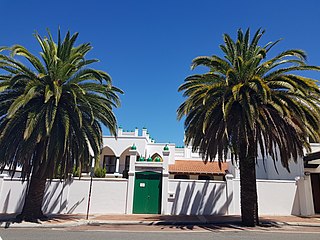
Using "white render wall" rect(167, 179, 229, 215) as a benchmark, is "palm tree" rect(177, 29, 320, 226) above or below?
above

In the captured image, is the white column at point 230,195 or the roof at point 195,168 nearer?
the white column at point 230,195

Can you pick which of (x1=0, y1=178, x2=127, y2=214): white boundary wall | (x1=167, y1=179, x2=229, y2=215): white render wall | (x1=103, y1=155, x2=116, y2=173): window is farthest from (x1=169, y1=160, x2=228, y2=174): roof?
(x1=0, y1=178, x2=127, y2=214): white boundary wall

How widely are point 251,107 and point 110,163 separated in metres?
23.7

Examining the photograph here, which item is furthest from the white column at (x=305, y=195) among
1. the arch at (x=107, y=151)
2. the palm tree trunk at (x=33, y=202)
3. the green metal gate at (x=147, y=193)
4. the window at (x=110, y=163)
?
the window at (x=110, y=163)

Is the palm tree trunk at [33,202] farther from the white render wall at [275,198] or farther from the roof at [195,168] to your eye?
the roof at [195,168]

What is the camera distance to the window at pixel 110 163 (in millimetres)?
33719

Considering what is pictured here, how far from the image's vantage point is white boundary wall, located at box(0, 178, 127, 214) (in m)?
19.0

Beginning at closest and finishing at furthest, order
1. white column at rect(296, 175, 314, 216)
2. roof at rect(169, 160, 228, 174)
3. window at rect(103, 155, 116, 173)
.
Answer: white column at rect(296, 175, 314, 216)
roof at rect(169, 160, 228, 174)
window at rect(103, 155, 116, 173)

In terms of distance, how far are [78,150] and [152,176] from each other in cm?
640

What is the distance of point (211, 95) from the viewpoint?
1462 centimetres

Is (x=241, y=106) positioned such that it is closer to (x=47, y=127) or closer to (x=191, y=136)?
(x=191, y=136)

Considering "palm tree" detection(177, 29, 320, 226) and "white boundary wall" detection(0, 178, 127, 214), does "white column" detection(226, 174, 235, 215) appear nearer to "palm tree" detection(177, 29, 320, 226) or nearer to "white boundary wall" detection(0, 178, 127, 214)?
"palm tree" detection(177, 29, 320, 226)

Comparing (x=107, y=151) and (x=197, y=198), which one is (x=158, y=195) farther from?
(x=107, y=151)

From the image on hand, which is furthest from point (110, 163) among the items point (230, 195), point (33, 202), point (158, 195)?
point (33, 202)
